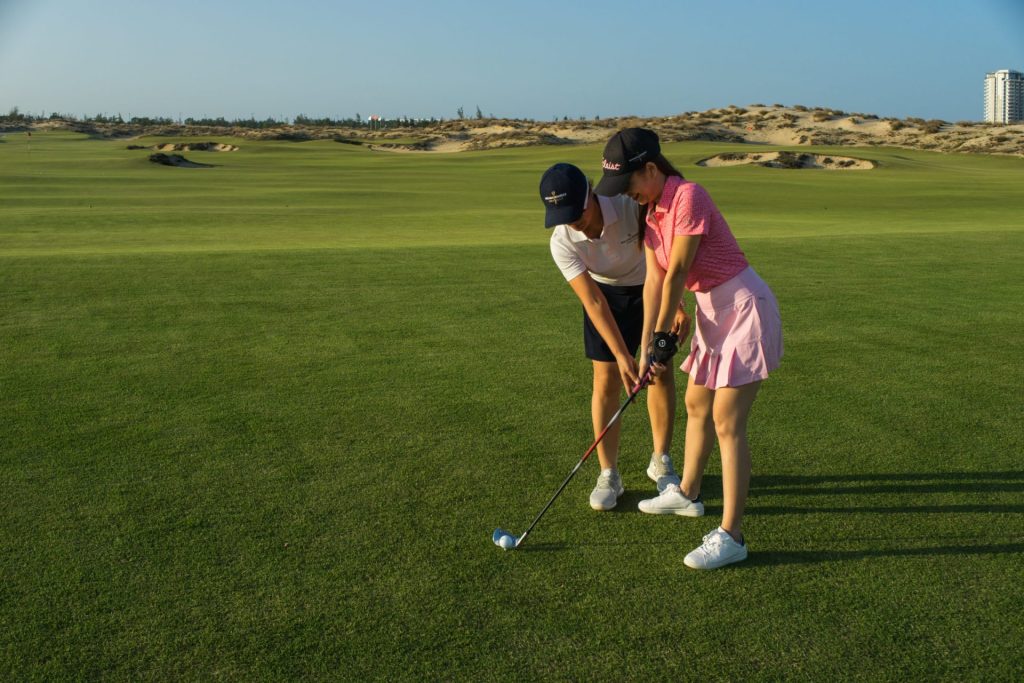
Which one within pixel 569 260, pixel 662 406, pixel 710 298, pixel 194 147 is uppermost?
pixel 194 147

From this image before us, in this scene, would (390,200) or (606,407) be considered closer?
(606,407)

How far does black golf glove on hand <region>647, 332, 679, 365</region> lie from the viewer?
4742 mm

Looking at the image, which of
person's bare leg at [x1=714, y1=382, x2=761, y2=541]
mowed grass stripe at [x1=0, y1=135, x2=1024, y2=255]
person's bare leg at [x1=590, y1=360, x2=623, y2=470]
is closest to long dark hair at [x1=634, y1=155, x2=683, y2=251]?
person's bare leg at [x1=590, y1=360, x2=623, y2=470]

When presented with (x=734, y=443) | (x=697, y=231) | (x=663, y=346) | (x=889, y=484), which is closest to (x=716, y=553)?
(x=734, y=443)

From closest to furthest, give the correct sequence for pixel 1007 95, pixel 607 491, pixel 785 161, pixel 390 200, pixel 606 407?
pixel 607 491, pixel 606 407, pixel 390 200, pixel 785 161, pixel 1007 95

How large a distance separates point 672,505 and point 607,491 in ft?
1.14

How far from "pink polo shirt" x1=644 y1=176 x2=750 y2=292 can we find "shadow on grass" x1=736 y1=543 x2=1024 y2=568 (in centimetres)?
127

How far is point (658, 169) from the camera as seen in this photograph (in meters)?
4.45

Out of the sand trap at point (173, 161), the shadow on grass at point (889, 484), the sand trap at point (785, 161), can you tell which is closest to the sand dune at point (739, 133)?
the sand trap at point (173, 161)

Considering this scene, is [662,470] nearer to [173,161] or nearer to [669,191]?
[669,191]

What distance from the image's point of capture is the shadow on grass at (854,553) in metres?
4.60

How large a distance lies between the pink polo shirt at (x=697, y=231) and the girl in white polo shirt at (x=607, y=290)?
1.28ft

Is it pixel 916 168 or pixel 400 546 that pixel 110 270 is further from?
pixel 916 168

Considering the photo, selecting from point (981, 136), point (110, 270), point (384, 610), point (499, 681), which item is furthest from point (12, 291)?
point (981, 136)
